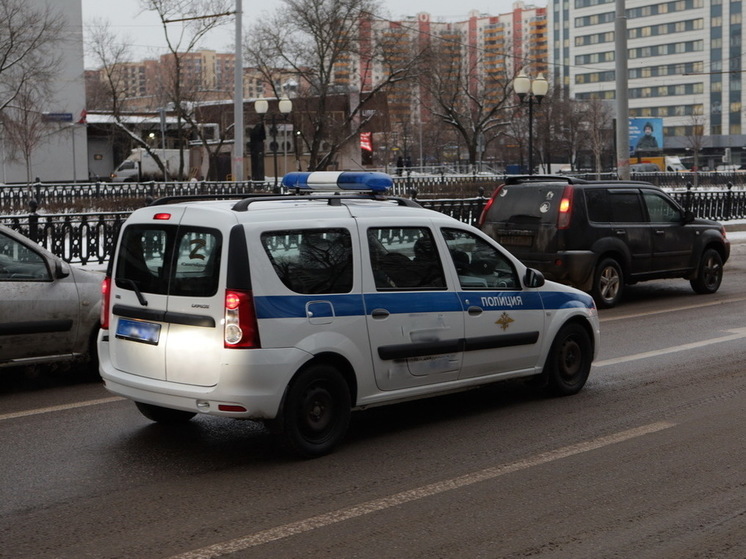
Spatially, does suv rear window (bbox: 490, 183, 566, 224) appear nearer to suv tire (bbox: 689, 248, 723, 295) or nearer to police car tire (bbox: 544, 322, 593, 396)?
suv tire (bbox: 689, 248, 723, 295)

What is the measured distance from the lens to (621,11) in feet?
74.3

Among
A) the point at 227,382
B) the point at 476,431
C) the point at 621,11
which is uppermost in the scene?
the point at 621,11

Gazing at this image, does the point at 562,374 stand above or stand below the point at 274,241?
below

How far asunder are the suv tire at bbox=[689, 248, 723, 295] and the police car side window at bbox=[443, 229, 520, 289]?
28.7 ft

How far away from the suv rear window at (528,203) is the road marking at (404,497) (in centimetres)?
687

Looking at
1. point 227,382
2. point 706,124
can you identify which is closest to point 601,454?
point 227,382

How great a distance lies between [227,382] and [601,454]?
2447mm

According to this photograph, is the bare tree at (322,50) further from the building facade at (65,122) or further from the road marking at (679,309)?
the road marking at (679,309)

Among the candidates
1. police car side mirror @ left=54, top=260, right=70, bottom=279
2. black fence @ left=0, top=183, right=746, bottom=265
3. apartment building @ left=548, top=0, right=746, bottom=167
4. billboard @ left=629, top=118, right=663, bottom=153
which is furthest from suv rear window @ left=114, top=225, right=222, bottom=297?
apartment building @ left=548, top=0, right=746, bottom=167

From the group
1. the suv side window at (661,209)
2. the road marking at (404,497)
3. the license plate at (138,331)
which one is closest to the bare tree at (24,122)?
the suv side window at (661,209)

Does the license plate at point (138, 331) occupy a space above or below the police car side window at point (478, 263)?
below

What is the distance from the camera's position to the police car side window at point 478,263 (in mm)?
7438

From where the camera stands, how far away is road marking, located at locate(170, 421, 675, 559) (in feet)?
15.9

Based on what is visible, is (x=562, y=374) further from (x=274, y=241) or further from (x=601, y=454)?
(x=274, y=241)
